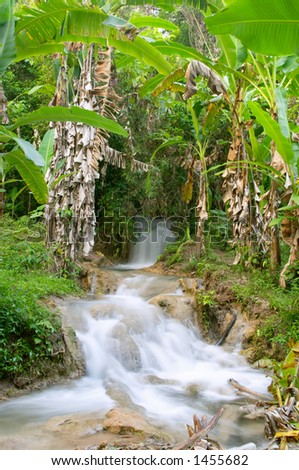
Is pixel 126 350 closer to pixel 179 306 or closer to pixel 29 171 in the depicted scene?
pixel 179 306

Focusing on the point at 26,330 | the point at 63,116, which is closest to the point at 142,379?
the point at 26,330

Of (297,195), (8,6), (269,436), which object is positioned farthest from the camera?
(297,195)

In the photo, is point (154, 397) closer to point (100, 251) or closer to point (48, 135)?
point (48, 135)

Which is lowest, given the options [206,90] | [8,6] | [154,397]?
[154,397]

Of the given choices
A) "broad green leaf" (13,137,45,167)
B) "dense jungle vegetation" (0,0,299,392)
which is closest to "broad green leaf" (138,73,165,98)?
"dense jungle vegetation" (0,0,299,392)

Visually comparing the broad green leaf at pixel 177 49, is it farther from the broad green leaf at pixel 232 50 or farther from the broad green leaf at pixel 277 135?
the broad green leaf at pixel 277 135

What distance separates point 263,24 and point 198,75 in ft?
6.77

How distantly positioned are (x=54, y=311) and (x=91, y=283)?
2.36 m

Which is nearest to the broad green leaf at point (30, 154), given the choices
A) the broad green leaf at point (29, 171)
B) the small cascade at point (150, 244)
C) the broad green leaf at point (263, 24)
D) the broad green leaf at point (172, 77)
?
the broad green leaf at point (29, 171)

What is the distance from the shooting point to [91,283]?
765 centimetres

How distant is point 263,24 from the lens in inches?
158

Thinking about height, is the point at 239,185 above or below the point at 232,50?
below

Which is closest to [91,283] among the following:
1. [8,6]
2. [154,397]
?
[154,397]

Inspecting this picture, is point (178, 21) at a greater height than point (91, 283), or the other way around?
point (178, 21)
